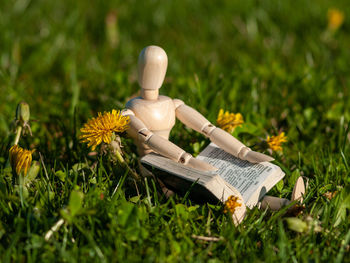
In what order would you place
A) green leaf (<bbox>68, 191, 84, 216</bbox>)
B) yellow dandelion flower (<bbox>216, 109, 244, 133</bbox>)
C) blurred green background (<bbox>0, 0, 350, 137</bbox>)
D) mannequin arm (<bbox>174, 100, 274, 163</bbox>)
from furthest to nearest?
1. blurred green background (<bbox>0, 0, 350, 137</bbox>)
2. yellow dandelion flower (<bbox>216, 109, 244, 133</bbox>)
3. mannequin arm (<bbox>174, 100, 274, 163</bbox>)
4. green leaf (<bbox>68, 191, 84, 216</bbox>)

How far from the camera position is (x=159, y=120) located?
189 centimetres

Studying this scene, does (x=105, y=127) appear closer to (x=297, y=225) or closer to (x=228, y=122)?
(x=228, y=122)

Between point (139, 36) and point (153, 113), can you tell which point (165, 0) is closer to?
point (139, 36)

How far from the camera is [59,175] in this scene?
1923 mm

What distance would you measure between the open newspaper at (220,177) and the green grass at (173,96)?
0.08 metres

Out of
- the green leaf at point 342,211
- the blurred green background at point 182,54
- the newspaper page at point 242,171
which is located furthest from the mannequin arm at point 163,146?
the blurred green background at point 182,54

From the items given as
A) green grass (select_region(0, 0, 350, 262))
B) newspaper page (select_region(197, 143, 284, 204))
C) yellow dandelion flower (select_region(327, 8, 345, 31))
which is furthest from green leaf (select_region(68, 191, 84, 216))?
yellow dandelion flower (select_region(327, 8, 345, 31))

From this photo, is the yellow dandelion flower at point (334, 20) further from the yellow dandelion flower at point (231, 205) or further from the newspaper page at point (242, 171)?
the yellow dandelion flower at point (231, 205)

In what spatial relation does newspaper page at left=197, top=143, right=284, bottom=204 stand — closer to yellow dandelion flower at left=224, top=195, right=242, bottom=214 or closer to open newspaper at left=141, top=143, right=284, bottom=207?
open newspaper at left=141, top=143, right=284, bottom=207

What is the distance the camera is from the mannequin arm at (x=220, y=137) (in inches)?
74.9

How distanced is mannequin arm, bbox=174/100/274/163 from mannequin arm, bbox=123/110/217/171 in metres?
0.20

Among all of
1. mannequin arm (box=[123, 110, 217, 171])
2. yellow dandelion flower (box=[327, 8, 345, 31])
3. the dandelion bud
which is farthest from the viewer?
yellow dandelion flower (box=[327, 8, 345, 31])

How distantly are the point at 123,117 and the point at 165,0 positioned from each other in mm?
3552

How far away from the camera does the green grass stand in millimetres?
1569
